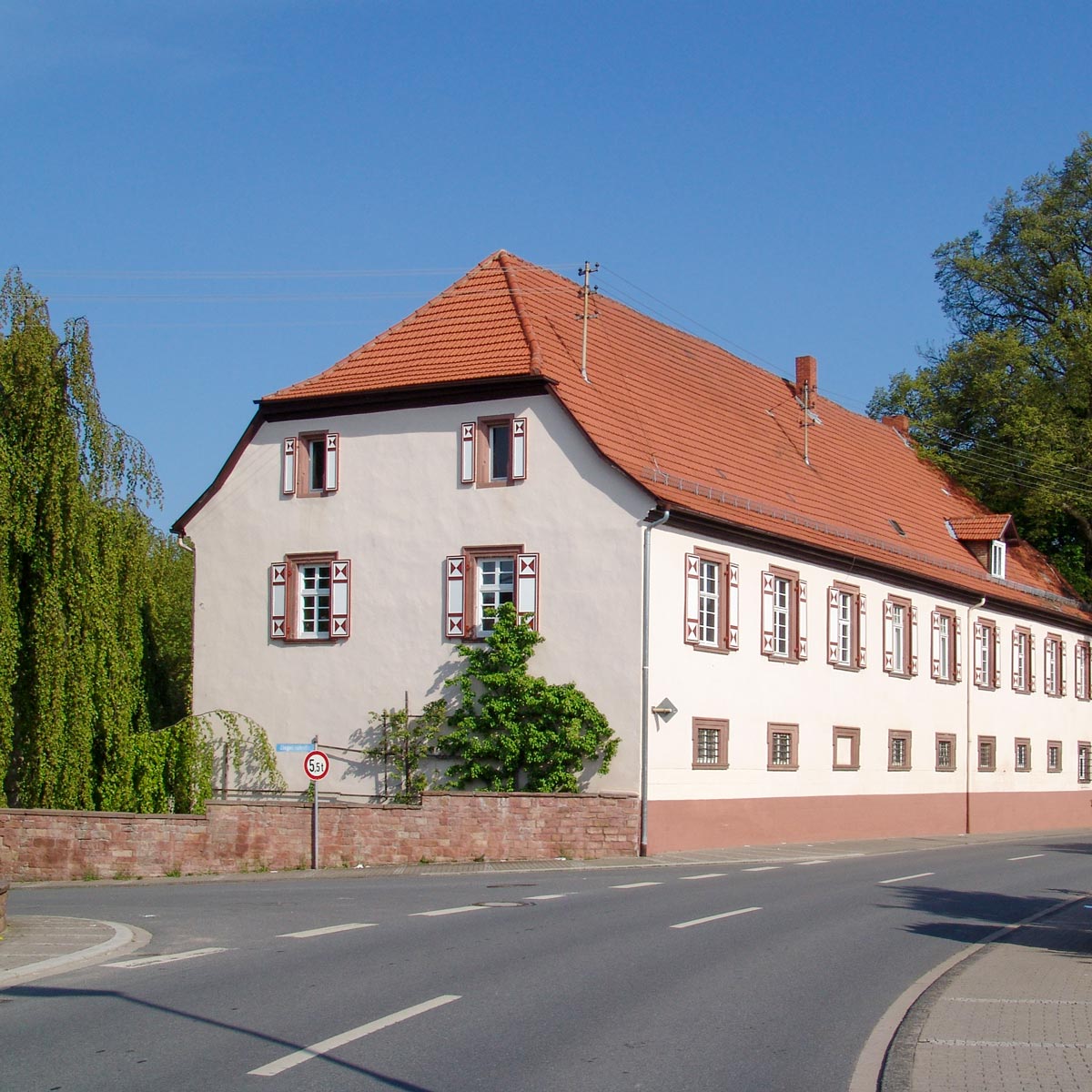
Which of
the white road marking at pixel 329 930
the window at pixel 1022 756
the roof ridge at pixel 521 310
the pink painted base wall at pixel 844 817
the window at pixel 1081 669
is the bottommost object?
the pink painted base wall at pixel 844 817

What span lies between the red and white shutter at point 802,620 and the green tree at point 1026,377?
1713 centimetres

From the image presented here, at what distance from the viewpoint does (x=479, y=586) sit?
29.1 m

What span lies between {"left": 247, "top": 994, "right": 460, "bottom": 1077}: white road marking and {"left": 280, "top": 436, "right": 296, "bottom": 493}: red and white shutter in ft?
71.4

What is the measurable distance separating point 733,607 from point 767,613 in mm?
1802

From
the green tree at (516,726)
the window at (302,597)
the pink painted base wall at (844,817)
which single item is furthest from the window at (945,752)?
the window at (302,597)

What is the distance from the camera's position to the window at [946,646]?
3931cm

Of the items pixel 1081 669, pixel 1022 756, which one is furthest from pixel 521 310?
pixel 1081 669

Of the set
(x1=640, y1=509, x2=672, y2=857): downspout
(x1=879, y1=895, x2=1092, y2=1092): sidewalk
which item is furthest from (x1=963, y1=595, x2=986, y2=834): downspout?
(x1=879, y1=895, x2=1092, y2=1092): sidewalk

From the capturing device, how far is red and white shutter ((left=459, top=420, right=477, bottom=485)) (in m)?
29.3

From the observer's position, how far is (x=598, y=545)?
2789 centimetres

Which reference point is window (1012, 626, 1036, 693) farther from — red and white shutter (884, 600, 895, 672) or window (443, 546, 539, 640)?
window (443, 546, 539, 640)

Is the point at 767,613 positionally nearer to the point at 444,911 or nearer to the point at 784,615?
the point at 784,615

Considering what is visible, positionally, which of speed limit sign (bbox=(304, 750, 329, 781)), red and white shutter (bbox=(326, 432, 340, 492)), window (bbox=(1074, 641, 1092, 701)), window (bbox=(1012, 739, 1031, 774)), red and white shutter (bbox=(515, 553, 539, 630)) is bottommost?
window (bbox=(1012, 739, 1031, 774))

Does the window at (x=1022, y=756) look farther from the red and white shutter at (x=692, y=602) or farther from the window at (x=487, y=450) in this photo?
the window at (x=487, y=450)
